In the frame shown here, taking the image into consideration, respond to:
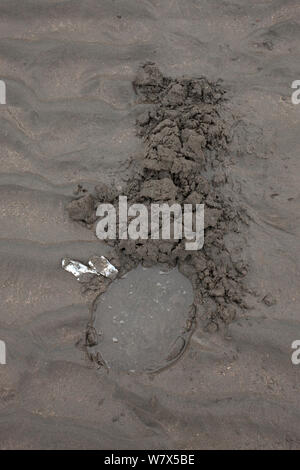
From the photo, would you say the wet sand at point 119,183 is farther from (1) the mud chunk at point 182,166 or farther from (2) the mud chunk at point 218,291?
(1) the mud chunk at point 182,166

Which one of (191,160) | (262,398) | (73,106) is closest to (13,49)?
(73,106)

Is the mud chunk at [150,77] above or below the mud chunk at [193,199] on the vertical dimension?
above

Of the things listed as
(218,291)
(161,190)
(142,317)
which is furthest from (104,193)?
(218,291)

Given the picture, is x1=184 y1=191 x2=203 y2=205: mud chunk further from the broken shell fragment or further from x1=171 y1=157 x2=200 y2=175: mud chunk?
the broken shell fragment

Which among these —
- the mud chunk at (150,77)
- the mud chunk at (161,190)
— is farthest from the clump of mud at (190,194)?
the mud chunk at (150,77)

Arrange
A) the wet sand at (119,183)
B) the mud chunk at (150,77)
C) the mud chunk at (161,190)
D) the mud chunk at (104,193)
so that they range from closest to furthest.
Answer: the wet sand at (119,183) < the mud chunk at (161,190) < the mud chunk at (104,193) < the mud chunk at (150,77)

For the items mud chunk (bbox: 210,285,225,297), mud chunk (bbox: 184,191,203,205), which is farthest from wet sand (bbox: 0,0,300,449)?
mud chunk (bbox: 184,191,203,205)

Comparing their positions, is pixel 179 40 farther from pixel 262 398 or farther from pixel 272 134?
pixel 262 398
